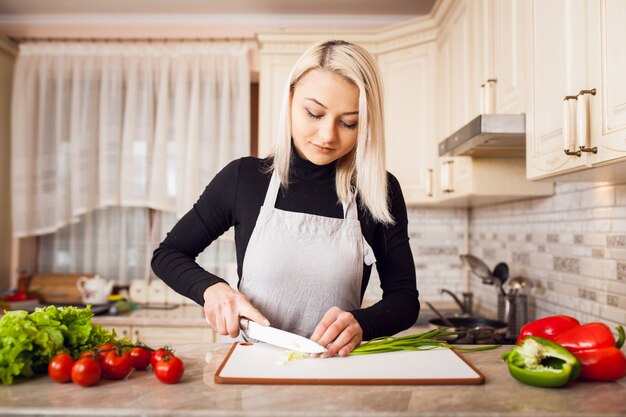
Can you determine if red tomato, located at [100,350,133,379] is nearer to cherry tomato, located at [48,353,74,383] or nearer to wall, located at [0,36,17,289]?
cherry tomato, located at [48,353,74,383]

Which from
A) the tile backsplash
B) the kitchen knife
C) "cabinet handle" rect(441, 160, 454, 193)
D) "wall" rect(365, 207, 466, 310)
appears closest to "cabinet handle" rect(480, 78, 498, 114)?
the tile backsplash

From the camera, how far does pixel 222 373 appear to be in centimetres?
101

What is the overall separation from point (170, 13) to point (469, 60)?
6.93ft

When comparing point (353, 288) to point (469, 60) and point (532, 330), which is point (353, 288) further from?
point (469, 60)

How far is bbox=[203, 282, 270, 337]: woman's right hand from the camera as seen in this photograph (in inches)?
45.8

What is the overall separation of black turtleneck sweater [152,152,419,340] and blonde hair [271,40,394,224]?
35 mm

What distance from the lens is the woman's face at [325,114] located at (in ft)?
4.43

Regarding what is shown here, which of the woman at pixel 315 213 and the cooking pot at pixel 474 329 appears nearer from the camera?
the woman at pixel 315 213

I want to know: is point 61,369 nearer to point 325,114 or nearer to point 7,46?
point 325,114

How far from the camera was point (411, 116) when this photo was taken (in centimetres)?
329

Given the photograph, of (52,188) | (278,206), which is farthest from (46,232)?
(278,206)

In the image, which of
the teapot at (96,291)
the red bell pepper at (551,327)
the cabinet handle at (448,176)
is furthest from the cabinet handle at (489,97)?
the teapot at (96,291)

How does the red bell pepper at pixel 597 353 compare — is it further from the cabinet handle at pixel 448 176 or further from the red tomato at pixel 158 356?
the cabinet handle at pixel 448 176

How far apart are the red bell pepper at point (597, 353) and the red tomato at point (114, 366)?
820 mm
